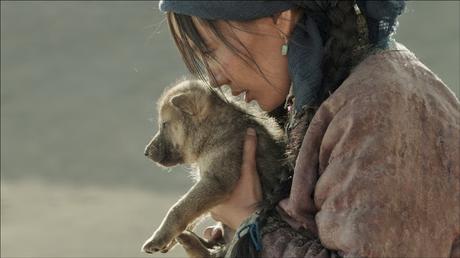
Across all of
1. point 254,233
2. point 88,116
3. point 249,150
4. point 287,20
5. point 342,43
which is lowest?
point 254,233

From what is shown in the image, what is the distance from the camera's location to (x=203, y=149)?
3.02 meters

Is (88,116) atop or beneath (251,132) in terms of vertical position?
atop

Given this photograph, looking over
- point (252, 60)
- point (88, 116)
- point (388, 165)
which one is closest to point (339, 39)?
point (252, 60)

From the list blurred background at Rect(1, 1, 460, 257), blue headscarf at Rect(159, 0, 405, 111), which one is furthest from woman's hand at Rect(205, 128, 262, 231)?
blurred background at Rect(1, 1, 460, 257)

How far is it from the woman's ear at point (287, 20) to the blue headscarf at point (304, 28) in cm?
1

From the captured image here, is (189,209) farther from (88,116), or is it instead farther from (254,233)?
(88,116)

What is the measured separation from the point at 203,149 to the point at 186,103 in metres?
0.17

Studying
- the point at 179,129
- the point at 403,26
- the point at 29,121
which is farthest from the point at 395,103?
the point at 403,26

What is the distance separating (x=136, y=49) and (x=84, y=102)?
3.41 feet

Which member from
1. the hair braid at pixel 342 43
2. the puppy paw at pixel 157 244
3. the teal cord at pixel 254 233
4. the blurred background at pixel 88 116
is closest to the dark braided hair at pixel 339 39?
the hair braid at pixel 342 43

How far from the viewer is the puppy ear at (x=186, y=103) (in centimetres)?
307

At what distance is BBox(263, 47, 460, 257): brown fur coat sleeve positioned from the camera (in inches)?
78.4

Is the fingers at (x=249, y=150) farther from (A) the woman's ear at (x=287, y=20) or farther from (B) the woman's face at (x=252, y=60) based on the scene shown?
(A) the woman's ear at (x=287, y=20)

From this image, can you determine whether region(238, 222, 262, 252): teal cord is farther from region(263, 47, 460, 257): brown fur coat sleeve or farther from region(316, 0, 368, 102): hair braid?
region(316, 0, 368, 102): hair braid
